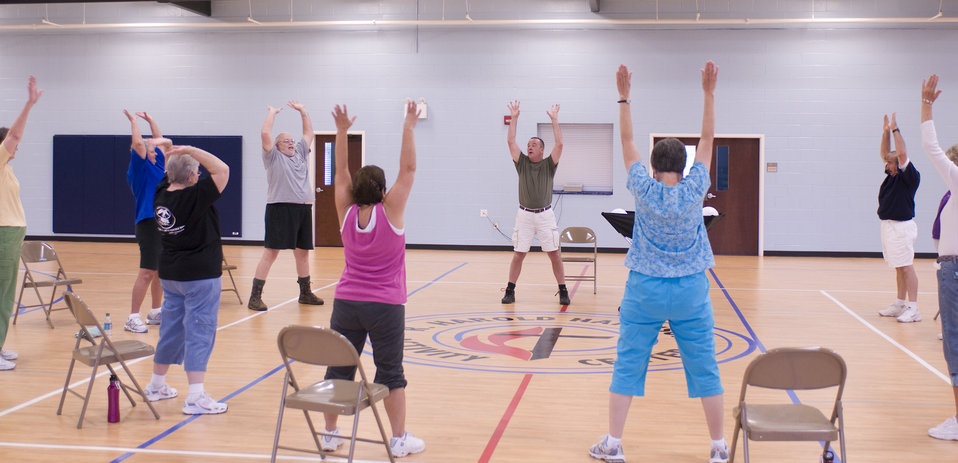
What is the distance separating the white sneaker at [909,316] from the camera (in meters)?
7.48

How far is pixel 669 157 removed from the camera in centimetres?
355

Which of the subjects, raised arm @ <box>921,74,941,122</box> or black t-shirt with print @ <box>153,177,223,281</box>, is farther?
black t-shirt with print @ <box>153,177,223,281</box>

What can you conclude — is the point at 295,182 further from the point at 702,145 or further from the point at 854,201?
the point at 854,201

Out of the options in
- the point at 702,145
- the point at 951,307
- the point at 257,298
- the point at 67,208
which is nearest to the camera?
the point at 702,145

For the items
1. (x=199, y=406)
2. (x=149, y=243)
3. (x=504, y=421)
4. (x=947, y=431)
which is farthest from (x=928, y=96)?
(x=149, y=243)

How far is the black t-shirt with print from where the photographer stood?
439cm

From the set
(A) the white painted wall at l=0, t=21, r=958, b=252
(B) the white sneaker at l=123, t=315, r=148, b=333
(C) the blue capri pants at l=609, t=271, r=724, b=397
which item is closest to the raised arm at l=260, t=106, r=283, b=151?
(B) the white sneaker at l=123, t=315, r=148, b=333

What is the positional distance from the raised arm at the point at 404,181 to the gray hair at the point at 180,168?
1.50m

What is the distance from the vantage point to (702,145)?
11.7 ft

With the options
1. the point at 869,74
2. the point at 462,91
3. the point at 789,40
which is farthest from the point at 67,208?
the point at 869,74

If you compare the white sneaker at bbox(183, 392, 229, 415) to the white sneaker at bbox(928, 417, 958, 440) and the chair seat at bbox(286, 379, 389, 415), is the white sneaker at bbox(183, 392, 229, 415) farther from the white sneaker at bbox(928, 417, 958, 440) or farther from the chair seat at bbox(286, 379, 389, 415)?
the white sneaker at bbox(928, 417, 958, 440)

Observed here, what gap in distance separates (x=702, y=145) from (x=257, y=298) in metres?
5.56

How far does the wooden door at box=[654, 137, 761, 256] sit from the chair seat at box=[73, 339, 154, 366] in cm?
1119

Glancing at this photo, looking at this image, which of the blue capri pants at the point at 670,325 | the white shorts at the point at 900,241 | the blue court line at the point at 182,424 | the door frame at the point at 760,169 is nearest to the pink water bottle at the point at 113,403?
the blue court line at the point at 182,424
